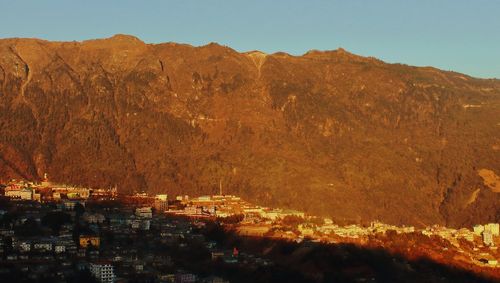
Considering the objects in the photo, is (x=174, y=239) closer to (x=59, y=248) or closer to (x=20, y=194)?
(x=59, y=248)

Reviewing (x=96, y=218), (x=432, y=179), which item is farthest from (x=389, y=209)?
(x=96, y=218)

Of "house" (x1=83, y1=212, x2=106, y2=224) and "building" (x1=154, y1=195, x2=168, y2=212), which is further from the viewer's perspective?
"building" (x1=154, y1=195, x2=168, y2=212)

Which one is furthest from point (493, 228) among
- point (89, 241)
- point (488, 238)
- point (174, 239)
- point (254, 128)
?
point (89, 241)

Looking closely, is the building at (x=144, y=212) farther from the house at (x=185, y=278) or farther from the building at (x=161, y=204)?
the house at (x=185, y=278)

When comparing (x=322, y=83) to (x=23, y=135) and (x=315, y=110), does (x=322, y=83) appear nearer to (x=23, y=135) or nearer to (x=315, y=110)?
(x=315, y=110)

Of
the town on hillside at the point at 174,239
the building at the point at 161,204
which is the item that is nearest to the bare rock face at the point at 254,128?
the town on hillside at the point at 174,239

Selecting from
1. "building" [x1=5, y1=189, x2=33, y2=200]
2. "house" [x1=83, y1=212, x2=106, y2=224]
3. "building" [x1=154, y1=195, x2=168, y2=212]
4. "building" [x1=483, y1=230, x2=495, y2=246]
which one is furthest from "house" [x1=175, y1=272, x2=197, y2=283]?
"building" [x1=483, y1=230, x2=495, y2=246]

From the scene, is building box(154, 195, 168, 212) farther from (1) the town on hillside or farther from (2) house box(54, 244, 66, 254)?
(2) house box(54, 244, 66, 254)
